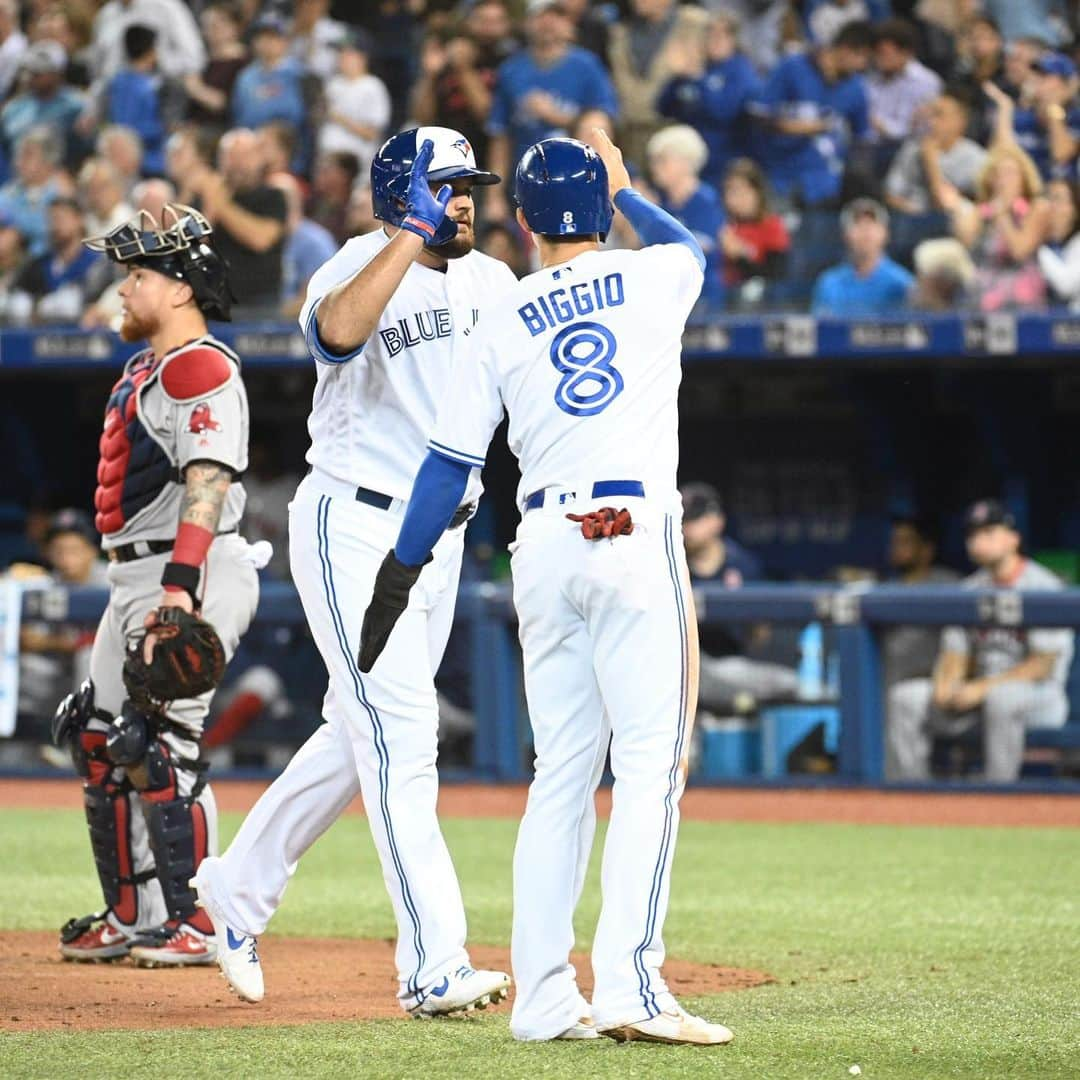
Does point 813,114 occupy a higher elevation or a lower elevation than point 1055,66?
lower

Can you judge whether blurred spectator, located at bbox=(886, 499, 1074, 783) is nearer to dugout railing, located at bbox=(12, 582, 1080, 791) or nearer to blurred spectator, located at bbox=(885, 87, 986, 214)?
dugout railing, located at bbox=(12, 582, 1080, 791)

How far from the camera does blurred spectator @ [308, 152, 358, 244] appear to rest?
11.9 metres

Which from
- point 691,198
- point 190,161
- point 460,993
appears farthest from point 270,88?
point 460,993

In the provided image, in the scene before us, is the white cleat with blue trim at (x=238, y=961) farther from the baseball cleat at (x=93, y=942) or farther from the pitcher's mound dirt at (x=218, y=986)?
the baseball cleat at (x=93, y=942)

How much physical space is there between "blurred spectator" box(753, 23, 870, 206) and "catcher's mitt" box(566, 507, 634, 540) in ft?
25.9

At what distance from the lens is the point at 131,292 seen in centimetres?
533

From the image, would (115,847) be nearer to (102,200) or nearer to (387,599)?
(387,599)

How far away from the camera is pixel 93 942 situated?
5410 millimetres

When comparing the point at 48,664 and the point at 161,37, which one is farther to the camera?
the point at 161,37

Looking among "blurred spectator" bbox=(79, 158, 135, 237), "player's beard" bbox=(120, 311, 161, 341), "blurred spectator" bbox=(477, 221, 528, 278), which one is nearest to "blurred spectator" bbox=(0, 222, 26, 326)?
"blurred spectator" bbox=(79, 158, 135, 237)

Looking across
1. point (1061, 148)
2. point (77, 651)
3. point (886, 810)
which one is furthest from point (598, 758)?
point (1061, 148)

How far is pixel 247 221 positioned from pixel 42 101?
9.58ft

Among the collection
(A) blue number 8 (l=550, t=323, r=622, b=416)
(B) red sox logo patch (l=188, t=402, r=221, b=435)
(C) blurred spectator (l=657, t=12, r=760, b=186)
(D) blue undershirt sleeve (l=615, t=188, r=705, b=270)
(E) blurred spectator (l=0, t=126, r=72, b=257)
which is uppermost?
(C) blurred spectator (l=657, t=12, r=760, b=186)

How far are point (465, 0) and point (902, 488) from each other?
442cm
